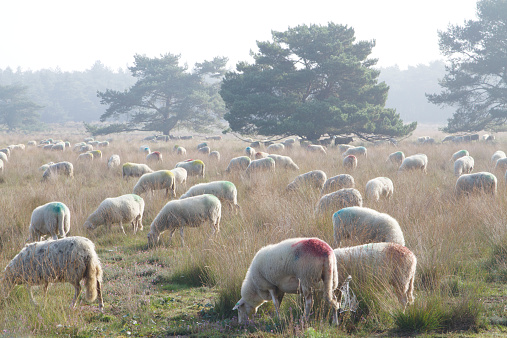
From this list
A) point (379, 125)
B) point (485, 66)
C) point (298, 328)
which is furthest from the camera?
point (485, 66)

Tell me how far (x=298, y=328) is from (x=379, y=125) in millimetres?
22678

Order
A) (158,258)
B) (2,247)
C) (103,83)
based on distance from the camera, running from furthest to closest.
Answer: (103,83) → (2,247) → (158,258)

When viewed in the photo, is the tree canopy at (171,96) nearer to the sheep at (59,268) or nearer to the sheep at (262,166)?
the sheep at (262,166)

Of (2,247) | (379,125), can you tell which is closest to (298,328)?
(2,247)

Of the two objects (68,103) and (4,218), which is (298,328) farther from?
(68,103)

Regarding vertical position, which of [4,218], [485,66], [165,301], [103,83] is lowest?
[165,301]

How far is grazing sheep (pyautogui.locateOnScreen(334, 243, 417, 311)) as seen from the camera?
3.86 meters

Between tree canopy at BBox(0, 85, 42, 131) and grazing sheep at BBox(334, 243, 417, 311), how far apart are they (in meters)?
65.1

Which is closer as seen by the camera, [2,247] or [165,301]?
[165,301]

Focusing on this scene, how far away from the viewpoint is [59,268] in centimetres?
453

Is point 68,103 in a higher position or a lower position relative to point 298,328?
higher

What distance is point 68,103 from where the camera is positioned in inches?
3861

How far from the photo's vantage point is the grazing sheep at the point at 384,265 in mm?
3863

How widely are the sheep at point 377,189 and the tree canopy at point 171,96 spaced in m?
33.2
